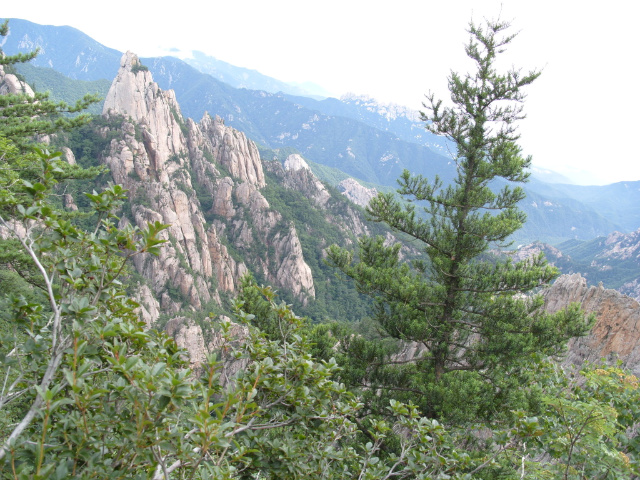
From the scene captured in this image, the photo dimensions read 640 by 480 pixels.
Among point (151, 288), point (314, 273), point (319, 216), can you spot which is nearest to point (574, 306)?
point (151, 288)

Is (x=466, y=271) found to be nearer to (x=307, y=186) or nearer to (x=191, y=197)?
(x=191, y=197)

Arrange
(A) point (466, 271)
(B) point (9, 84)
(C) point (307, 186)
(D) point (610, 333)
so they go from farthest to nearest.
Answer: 1. (C) point (307, 186)
2. (B) point (9, 84)
3. (D) point (610, 333)
4. (A) point (466, 271)

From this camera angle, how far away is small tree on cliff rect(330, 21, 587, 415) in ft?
26.1

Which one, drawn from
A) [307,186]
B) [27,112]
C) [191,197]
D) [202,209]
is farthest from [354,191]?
[27,112]

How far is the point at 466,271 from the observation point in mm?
8555

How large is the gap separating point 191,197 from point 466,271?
222 feet

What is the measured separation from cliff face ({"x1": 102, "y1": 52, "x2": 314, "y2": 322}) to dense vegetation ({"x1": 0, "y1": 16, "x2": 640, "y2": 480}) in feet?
144

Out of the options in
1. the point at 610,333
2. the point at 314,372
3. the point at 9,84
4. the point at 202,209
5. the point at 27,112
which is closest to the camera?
the point at 314,372

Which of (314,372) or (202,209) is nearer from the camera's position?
(314,372)

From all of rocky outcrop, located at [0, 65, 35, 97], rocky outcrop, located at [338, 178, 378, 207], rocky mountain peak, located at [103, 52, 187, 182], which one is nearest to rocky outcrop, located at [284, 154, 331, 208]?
rocky mountain peak, located at [103, 52, 187, 182]

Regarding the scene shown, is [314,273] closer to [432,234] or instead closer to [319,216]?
[319,216]

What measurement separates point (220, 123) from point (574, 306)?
310 ft

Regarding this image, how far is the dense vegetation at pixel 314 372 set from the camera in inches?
78.1

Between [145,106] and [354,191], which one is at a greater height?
[145,106]
